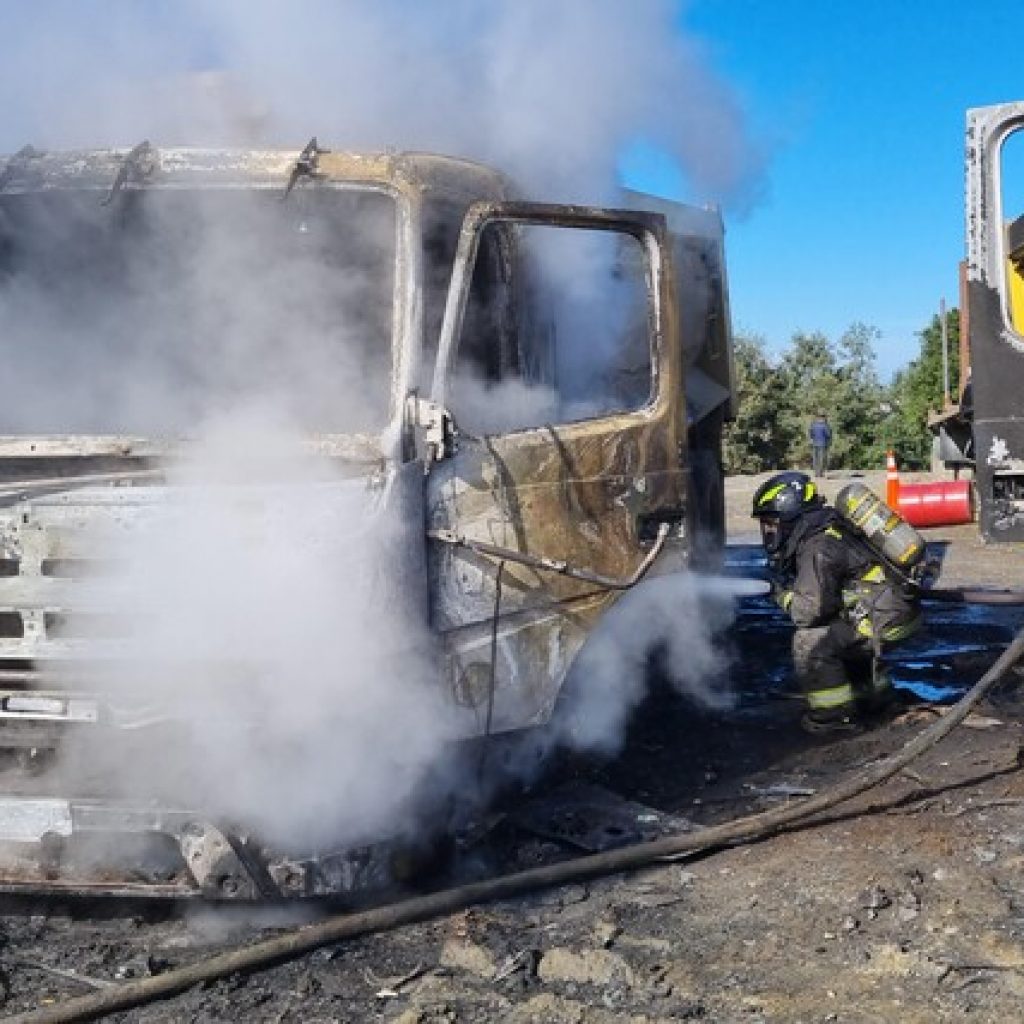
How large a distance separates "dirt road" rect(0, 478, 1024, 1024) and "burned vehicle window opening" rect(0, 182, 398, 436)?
1560 millimetres

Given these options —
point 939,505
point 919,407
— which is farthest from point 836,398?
point 939,505

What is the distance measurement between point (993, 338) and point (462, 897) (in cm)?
267

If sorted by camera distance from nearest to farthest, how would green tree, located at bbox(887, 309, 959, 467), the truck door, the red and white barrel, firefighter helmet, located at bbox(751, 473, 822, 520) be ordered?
the truck door, firefighter helmet, located at bbox(751, 473, 822, 520), the red and white barrel, green tree, located at bbox(887, 309, 959, 467)

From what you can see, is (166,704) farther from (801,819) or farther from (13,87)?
(13,87)

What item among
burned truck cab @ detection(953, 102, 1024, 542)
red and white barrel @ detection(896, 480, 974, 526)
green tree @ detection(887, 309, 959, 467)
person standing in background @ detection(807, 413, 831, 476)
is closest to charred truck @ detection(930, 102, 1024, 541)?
burned truck cab @ detection(953, 102, 1024, 542)

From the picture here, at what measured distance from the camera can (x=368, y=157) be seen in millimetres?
3959

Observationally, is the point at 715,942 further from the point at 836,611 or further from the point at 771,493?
the point at 771,493

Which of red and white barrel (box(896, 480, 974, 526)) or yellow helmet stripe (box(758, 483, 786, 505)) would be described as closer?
yellow helmet stripe (box(758, 483, 786, 505))

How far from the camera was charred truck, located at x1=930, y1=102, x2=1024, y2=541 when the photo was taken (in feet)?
13.8

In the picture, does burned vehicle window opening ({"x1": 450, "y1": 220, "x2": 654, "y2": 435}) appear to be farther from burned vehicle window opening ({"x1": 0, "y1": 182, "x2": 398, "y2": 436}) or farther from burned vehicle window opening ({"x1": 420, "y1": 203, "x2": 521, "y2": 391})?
burned vehicle window opening ({"x1": 0, "y1": 182, "x2": 398, "y2": 436})

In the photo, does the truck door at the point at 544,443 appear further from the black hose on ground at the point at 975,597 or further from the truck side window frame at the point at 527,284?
the black hose on ground at the point at 975,597

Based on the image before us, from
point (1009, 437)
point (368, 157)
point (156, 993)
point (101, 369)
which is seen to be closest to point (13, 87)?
point (101, 369)

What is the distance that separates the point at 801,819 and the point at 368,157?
2646mm

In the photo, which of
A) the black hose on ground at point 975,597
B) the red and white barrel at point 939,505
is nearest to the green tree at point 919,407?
the red and white barrel at point 939,505
